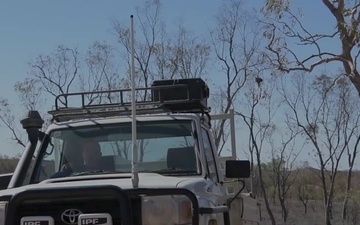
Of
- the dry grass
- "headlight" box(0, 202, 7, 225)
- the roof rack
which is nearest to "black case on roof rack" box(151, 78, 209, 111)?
the roof rack

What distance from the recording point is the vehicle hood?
17.0 feet

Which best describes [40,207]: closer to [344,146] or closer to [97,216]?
[97,216]

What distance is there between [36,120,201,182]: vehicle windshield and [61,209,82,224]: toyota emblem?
105cm

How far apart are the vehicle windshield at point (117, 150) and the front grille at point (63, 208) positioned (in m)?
1.03

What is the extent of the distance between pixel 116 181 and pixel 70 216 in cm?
47

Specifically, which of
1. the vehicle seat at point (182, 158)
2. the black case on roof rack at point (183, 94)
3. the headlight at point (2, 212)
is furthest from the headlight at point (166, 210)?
the black case on roof rack at point (183, 94)

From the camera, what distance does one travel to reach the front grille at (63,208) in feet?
16.7

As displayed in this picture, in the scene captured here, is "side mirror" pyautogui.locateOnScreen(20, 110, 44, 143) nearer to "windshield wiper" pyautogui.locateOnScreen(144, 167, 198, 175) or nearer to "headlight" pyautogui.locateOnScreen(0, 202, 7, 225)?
"windshield wiper" pyautogui.locateOnScreen(144, 167, 198, 175)

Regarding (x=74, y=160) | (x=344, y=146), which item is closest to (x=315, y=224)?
(x=344, y=146)

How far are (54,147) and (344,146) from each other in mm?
39618

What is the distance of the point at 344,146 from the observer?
44.7 m

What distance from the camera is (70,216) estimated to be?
5.13 meters

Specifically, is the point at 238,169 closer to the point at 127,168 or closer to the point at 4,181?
the point at 127,168

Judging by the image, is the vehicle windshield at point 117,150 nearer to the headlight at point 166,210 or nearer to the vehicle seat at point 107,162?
the vehicle seat at point 107,162
